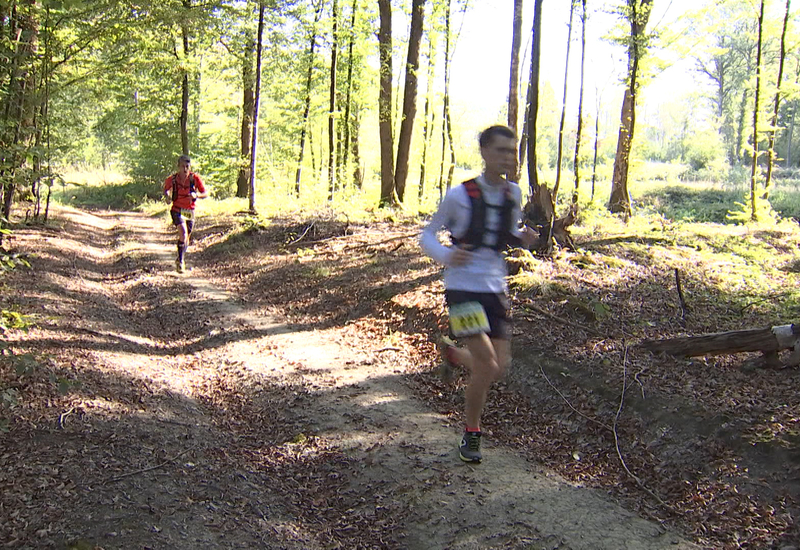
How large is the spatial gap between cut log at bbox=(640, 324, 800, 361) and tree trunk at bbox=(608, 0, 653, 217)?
11848mm

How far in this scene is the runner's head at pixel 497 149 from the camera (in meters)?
3.97

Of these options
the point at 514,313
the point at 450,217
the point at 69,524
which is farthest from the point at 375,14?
the point at 69,524

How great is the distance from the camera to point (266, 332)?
318 inches

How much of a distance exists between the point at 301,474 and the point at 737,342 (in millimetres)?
4297

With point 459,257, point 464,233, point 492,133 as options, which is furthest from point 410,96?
point 459,257

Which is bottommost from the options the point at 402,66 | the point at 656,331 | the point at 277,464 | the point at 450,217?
the point at 277,464

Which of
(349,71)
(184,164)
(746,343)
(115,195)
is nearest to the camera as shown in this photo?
(746,343)

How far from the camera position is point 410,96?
18438 mm

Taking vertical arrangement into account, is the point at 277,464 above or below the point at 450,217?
below

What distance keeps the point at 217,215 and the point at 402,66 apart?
1295 cm

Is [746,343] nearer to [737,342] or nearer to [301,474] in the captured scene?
[737,342]

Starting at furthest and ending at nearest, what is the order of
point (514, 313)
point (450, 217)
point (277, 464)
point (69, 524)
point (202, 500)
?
point (514, 313)
point (277, 464)
point (450, 217)
point (202, 500)
point (69, 524)

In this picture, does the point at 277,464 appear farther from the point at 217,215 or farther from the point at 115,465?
the point at 217,215

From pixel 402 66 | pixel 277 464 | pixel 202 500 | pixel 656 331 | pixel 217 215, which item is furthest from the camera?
pixel 402 66
